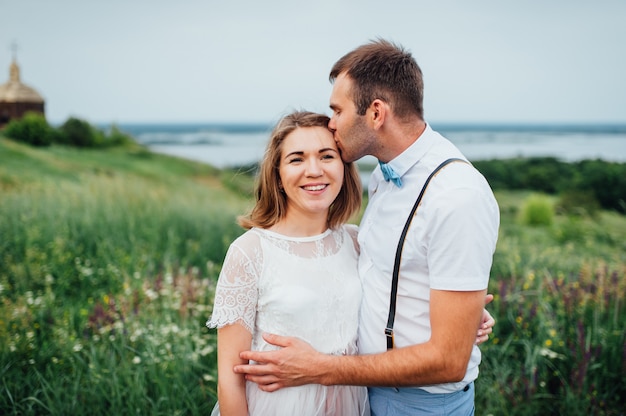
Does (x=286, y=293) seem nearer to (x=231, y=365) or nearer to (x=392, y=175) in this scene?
(x=231, y=365)

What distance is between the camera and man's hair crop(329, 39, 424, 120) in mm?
2311

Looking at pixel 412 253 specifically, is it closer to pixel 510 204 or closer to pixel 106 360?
pixel 106 360

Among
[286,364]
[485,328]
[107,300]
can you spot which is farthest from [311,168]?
[107,300]

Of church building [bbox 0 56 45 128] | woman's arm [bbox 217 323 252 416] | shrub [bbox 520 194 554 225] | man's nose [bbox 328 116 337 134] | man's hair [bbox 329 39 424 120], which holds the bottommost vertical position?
shrub [bbox 520 194 554 225]

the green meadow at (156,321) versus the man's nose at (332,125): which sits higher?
the man's nose at (332,125)

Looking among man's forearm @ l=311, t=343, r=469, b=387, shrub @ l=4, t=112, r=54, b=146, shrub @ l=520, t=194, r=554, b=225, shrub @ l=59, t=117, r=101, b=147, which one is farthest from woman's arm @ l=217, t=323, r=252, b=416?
shrub @ l=59, t=117, r=101, b=147

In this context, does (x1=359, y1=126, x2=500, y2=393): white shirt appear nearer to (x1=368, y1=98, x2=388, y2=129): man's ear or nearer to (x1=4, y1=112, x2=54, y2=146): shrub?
(x1=368, y1=98, x2=388, y2=129): man's ear

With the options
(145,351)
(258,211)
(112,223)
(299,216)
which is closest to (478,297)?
(299,216)

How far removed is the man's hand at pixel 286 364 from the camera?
2.21 metres

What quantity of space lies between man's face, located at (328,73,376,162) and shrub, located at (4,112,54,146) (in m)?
17.2

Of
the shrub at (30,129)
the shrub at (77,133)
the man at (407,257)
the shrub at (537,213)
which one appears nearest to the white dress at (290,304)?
the man at (407,257)

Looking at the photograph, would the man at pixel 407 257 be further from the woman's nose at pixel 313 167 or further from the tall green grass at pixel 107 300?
the tall green grass at pixel 107 300

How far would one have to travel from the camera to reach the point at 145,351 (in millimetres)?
3791

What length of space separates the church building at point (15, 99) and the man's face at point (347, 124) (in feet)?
52.2
